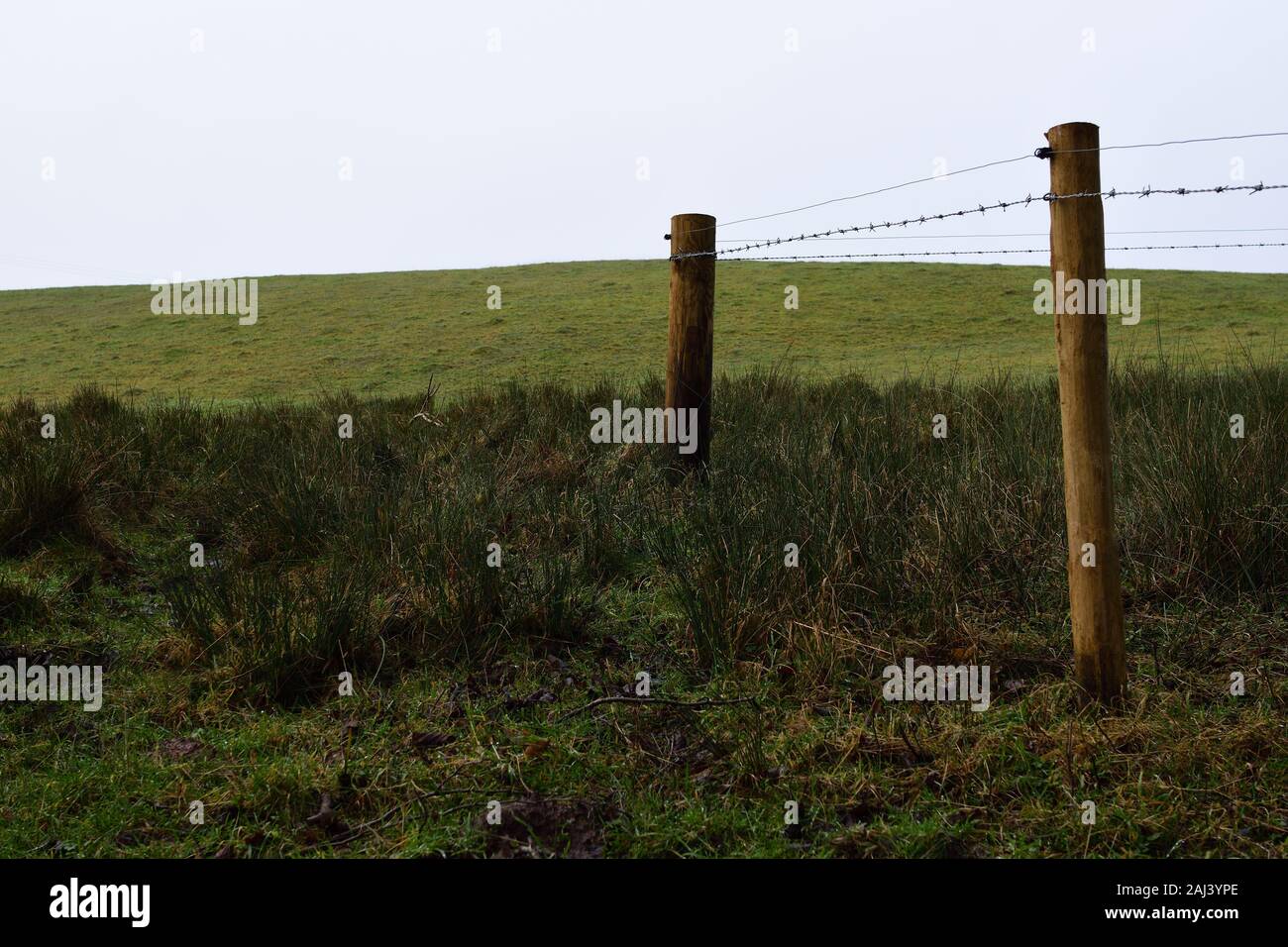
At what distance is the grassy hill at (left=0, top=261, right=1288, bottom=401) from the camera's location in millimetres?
13961

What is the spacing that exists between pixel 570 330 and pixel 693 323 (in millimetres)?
12331

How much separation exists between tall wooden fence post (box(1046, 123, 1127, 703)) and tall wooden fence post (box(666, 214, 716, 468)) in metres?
2.86

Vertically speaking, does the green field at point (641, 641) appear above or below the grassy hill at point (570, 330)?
below

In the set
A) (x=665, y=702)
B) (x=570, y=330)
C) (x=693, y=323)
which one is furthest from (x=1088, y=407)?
(x=570, y=330)

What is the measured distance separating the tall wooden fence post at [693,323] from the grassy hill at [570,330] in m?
4.87

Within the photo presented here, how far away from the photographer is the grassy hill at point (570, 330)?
550 inches

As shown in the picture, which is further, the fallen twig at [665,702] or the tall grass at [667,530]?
the tall grass at [667,530]

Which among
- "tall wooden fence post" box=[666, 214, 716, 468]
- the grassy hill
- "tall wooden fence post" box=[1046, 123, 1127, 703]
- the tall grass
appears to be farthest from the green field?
the grassy hill

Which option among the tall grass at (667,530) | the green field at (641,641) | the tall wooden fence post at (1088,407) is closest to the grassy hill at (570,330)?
the tall grass at (667,530)

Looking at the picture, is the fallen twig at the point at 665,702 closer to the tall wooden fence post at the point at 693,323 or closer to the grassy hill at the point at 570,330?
the tall wooden fence post at the point at 693,323

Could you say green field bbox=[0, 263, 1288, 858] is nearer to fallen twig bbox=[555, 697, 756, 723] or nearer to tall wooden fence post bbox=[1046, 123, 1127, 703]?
fallen twig bbox=[555, 697, 756, 723]

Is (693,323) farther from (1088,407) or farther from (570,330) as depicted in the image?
(570,330)
